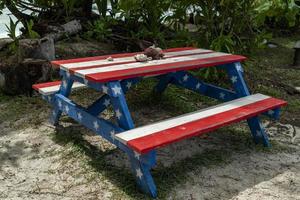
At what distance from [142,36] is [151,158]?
12.1ft

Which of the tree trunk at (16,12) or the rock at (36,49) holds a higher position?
the tree trunk at (16,12)

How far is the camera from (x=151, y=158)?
2.45 m

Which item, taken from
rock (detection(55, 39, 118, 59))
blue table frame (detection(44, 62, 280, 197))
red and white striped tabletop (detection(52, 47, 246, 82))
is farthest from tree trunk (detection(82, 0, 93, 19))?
red and white striped tabletop (detection(52, 47, 246, 82))

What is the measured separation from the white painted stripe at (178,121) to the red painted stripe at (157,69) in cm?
38

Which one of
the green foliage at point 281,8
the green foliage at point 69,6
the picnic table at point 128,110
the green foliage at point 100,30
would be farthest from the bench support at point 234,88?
the green foliage at point 69,6

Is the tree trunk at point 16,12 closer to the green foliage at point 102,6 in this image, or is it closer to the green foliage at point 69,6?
the green foliage at point 69,6

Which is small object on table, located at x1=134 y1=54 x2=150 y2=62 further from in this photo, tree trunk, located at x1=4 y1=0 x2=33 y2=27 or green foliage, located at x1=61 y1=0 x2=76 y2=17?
tree trunk, located at x1=4 y1=0 x2=33 y2=27

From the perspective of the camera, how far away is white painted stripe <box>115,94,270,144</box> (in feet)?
8.23

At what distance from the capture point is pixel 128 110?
2.83 metres

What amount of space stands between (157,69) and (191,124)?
0.55 metres

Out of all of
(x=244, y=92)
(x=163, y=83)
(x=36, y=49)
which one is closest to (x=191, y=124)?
(x=244, y=92)

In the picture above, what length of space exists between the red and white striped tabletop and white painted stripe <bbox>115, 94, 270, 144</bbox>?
0.39 m

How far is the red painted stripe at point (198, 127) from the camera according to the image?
2.38 m

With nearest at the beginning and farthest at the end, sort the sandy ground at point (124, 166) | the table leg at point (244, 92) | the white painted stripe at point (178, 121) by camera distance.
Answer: the white painted stripe at point (178, 121), the sandy ground at point (124, 166), the table leg at point (244, 92)
